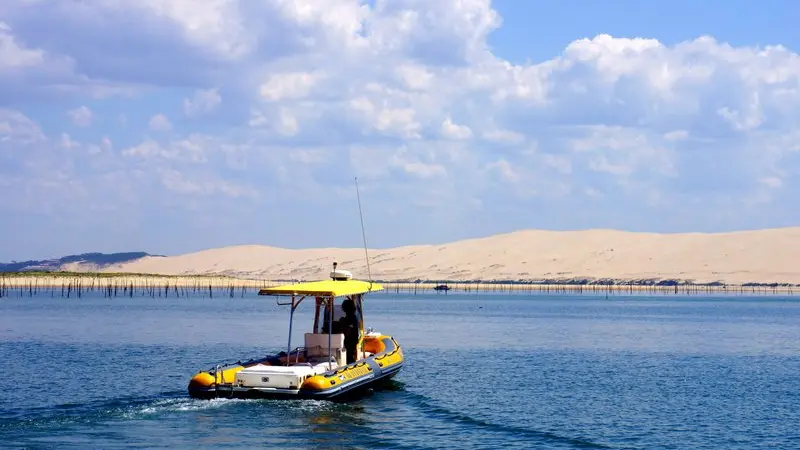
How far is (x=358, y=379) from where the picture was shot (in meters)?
27.2

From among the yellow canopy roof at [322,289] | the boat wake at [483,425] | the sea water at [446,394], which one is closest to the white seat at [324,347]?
the yellow canopy roof at [322,289]

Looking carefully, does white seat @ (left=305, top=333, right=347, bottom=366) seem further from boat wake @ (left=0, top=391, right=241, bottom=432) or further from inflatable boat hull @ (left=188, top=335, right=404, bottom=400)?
boat wake @ (left=0, top=391, right=241, bottom=432)

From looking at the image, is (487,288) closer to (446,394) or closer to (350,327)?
(446,394)

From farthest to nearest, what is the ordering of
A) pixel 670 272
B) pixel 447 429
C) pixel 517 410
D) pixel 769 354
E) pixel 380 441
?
pixel 670 272, pixel 769 354, pixel 517 410, pixel 447 429, pixel 380 441

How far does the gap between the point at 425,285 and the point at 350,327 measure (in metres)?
151

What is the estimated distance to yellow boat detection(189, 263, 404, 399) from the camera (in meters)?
24.7

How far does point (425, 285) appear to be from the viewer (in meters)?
180

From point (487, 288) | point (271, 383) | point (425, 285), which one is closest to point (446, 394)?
point (271, 383)

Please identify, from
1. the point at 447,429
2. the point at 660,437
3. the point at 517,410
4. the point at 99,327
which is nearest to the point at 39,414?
the point at 447,429

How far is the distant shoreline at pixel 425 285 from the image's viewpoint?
141875 millimetres

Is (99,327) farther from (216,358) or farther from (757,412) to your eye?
(757,412)

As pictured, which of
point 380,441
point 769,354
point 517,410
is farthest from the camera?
point 769,354

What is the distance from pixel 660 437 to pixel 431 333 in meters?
31.8

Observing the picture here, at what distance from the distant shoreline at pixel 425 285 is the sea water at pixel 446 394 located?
86863 millimetres
